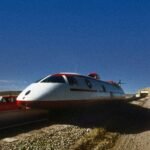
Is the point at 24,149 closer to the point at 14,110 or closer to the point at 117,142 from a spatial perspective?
the point at 117,142

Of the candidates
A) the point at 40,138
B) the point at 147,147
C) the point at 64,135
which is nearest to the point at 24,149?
the point at 40,138

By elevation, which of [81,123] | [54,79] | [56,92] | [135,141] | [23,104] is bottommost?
[135,141]

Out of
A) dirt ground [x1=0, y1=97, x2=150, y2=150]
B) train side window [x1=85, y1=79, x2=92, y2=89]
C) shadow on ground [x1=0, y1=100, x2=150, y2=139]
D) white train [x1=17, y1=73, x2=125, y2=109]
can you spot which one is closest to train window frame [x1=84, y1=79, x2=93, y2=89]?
train side window [x1=85, y1=79, x2=92, y2=89]

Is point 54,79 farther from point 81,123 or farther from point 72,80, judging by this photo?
point 81,123

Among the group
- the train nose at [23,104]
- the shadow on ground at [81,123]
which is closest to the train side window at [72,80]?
the shadow on ground at [81,123]

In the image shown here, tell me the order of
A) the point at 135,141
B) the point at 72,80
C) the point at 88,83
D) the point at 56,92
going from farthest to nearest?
the point at 88,83 < the point at 72,80 < the point at 56,92 < the point at 135,141

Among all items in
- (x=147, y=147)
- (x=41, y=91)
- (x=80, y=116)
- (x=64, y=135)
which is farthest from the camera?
(x=80, y=116)

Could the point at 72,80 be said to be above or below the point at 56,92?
above

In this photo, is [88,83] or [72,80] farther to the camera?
[88,83]

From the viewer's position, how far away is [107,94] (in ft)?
86.7

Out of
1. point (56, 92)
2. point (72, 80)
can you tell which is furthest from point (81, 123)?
point (72, 80)

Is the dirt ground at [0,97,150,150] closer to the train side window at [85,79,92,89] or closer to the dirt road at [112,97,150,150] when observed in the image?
the dirt road at [112,97,150,150]

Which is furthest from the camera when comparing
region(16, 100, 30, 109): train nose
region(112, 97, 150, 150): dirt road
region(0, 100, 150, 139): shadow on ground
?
region(16, 100, 30, 109): train nose

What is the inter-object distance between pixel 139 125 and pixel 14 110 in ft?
24.3
